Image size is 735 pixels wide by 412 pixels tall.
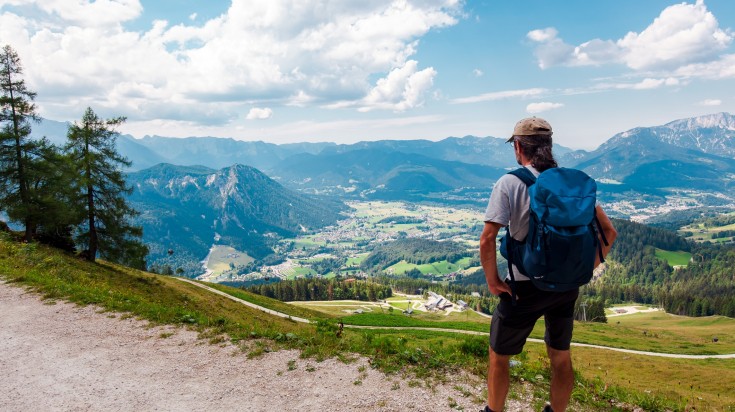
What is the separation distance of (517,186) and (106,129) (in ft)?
135

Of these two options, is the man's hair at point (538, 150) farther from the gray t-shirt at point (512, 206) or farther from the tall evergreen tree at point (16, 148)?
the tall evergreen tree at point (16, 148)

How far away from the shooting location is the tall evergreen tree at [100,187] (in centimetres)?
3456

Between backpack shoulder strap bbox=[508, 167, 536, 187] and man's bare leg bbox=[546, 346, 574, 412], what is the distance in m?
2.66

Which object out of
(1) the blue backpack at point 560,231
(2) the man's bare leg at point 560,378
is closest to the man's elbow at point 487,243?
(1) the blue backpack at point 560,231

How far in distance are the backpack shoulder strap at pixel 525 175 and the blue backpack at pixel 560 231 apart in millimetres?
100

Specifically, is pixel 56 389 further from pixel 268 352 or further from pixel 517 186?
pixel 517 186

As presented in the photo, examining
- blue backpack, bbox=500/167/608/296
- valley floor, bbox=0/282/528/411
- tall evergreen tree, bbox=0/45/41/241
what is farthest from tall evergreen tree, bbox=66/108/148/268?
blue backpack, bbox=500/167/608/296

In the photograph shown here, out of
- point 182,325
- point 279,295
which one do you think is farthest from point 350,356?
point 279,295

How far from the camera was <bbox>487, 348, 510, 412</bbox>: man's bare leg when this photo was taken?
5.62 meters

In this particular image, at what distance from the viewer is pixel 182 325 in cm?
1195

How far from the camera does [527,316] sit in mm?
5332

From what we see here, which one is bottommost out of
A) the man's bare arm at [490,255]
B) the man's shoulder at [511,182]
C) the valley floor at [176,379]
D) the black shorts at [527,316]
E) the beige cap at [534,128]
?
the valley floor at [176,379]

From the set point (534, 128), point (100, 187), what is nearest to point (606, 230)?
point (534, 128)

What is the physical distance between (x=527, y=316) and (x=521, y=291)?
0.38 m
